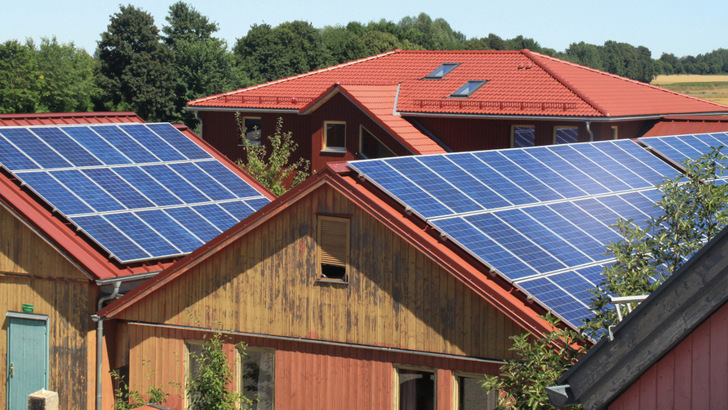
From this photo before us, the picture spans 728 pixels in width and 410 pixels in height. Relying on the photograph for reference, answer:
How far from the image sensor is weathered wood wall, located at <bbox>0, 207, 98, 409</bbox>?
20.3 metres

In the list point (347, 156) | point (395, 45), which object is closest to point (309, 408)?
point (347, 156)

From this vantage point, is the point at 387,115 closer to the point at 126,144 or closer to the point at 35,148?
the point at 126,144

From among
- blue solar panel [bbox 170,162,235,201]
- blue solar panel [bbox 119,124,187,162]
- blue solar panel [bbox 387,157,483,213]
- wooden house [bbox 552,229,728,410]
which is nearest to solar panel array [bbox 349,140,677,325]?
blue solar panel [bbox 387,157,483,213]

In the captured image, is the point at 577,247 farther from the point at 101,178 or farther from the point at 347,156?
the point at 347,156

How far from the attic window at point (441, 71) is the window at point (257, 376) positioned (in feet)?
103

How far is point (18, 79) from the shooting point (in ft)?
378

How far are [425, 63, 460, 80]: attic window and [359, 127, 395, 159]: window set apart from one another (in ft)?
27.7

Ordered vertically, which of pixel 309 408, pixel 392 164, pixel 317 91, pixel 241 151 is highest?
pixel 317 91

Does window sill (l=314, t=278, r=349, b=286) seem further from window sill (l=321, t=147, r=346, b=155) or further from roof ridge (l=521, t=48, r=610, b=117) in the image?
roof ridge (l=521, t=48, r=610, b=117)

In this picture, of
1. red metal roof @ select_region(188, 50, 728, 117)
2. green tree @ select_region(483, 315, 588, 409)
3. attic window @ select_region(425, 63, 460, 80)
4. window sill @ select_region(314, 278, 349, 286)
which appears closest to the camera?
green tree @ select_region(483, 315, 588, 409)

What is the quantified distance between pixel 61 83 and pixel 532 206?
11500cm

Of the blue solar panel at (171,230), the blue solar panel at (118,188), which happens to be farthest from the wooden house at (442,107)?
the blue solar panel at (171,230)

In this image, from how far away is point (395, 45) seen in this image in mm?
143125

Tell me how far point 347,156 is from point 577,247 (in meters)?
24.4
